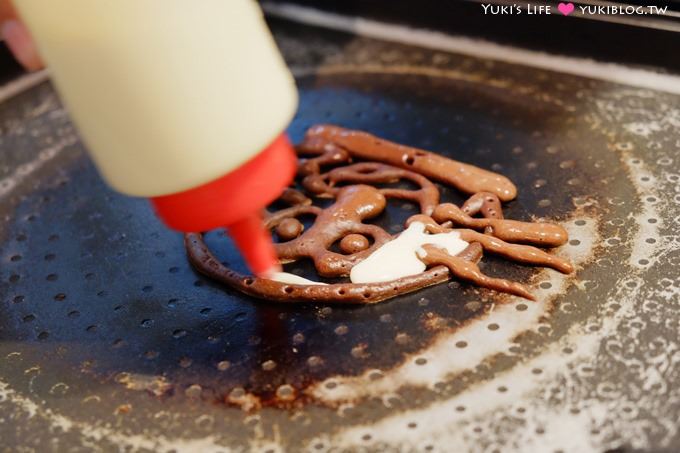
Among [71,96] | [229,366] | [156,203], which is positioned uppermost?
[71,96]

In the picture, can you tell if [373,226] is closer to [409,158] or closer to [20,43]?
[409,158]

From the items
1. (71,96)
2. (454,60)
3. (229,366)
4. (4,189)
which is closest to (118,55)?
(71,96)

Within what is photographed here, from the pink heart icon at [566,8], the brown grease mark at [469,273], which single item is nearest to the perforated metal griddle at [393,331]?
the brown grease mark at [469,273]

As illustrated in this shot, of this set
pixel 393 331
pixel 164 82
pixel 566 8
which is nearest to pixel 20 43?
pixel 164 82

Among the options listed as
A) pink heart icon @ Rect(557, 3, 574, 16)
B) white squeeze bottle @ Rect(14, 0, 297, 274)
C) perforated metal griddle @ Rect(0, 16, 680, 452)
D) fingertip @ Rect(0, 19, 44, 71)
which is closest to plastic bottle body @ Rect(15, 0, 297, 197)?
white squeeze bottle @ Rect(14, 0, 297, 274)

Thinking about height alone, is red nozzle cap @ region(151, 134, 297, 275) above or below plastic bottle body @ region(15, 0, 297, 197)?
below

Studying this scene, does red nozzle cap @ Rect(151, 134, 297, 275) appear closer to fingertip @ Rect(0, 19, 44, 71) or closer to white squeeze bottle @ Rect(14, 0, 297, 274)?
white squeeze bottle @ Rect(14, 0, 297, 274)

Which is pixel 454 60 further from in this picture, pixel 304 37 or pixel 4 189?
pixel 4 189
